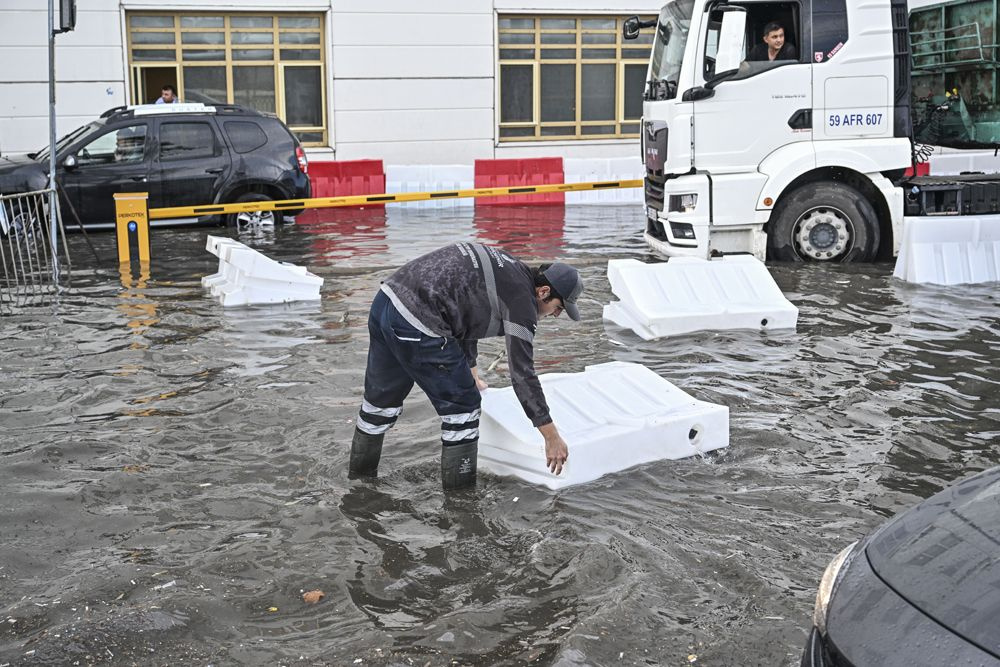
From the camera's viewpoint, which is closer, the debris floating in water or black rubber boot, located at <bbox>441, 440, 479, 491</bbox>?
the debris floating in water

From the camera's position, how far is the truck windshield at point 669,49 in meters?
11.9

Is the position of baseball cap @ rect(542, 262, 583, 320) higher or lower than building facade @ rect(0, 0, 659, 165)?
lower

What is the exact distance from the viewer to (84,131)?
15594 mm

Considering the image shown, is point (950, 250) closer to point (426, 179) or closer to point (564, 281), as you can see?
point (564, 281)

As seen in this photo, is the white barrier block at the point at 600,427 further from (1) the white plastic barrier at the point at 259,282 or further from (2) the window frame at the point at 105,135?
(2) the window frame at the point at 105,135

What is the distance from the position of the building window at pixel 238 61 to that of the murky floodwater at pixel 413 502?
1220 cm

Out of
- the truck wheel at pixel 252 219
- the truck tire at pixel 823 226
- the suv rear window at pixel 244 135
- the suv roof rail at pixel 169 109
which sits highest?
the suv roof rail at pixel 169 109

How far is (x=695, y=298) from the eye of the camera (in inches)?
375

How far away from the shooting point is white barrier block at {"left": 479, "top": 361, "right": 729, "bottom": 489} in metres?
5.78

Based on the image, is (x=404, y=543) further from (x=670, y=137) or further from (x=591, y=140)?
(x=591, y=140)

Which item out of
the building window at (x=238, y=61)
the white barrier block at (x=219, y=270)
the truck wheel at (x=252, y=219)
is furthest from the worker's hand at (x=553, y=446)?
the building window at (x=238, y=61)

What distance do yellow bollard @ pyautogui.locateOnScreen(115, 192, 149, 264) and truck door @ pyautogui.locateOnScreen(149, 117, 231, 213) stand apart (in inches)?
84.4

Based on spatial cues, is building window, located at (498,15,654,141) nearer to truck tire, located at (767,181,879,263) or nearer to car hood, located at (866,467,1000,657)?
truck tire, located at (767,181,879,263)

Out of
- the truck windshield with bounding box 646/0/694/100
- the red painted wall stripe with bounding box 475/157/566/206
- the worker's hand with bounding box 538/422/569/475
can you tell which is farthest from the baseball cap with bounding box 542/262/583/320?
the red painted wall stripe with bounding box 475/157/566/206
